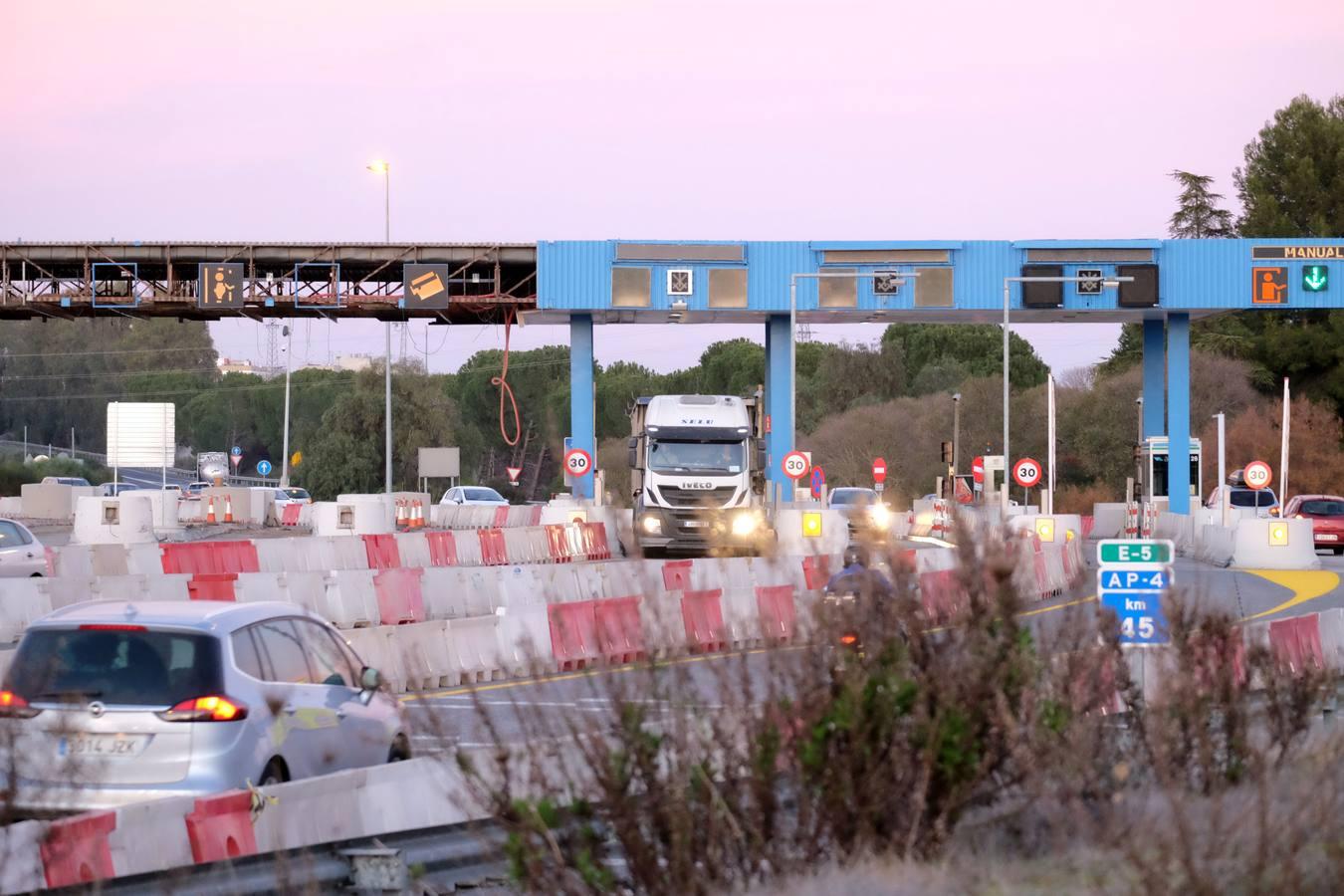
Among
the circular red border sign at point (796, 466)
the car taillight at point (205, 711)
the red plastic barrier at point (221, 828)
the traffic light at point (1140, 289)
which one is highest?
the traffic light at point (1140, 289)

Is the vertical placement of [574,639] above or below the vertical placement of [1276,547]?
below

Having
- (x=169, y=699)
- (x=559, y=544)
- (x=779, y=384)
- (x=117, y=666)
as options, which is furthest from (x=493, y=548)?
(x=169, y=699)

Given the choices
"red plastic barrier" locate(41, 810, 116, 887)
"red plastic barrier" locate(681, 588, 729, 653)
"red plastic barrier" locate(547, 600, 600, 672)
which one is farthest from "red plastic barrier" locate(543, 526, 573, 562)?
"red plastic barrier" locate(41, 810, 116, 887)

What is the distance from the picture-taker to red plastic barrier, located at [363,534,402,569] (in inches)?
1459

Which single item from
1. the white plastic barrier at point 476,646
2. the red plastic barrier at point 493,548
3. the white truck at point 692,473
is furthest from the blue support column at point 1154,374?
the white plastic barrier at point 476,646

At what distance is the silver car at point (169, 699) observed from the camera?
31.9 ft

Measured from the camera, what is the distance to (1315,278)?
47500 mm

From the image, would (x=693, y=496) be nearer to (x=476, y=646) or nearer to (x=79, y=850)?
(x=476, y=646)

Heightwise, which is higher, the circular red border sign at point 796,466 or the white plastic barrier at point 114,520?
the circular red border sign at point 796,466

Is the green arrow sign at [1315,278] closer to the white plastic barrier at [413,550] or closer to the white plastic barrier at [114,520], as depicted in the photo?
the white plastic barrier at [413,550]

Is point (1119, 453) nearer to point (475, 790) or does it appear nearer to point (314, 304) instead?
point (314, 304)

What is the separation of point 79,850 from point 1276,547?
115ft

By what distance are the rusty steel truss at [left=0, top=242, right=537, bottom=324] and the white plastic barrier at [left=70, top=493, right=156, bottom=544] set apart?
17.0 feet

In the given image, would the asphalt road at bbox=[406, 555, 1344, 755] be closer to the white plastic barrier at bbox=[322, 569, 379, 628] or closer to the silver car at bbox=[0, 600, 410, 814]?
the silver car at bbox=[0, 600, 410, 814]
